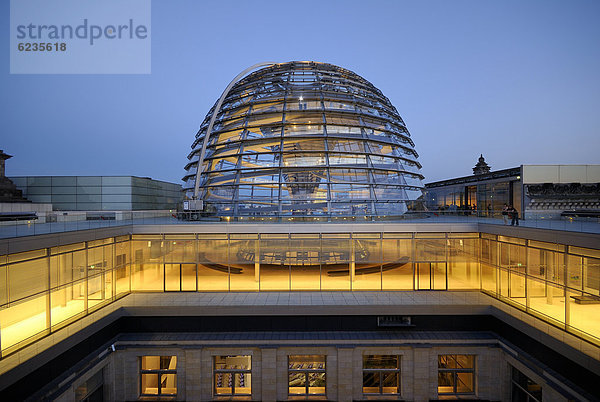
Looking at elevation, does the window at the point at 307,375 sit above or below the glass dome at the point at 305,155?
below

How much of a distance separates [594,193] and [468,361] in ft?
62.5

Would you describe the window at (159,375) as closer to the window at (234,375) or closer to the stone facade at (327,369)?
the stone facade at (327,369)

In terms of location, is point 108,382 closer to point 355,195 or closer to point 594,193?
point 355,195

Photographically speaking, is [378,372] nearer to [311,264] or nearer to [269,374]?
[269,374]

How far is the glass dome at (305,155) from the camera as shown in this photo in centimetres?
1858

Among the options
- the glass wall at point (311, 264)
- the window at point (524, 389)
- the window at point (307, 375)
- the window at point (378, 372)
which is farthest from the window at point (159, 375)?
the window at point (524, 389)

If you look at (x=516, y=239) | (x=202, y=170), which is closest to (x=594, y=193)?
(x=516, y=239)

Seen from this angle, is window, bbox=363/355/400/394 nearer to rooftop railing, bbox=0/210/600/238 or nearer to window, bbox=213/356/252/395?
window, bbox=213/356/252/395

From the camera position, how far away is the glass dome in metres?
18.6

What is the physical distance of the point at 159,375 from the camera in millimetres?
14258

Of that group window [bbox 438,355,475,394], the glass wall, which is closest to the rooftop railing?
the glass wall

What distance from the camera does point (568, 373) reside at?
1095cm

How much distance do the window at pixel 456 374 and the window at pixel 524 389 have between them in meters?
1.74

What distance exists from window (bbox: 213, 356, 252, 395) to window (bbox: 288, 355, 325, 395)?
2.13 meters
